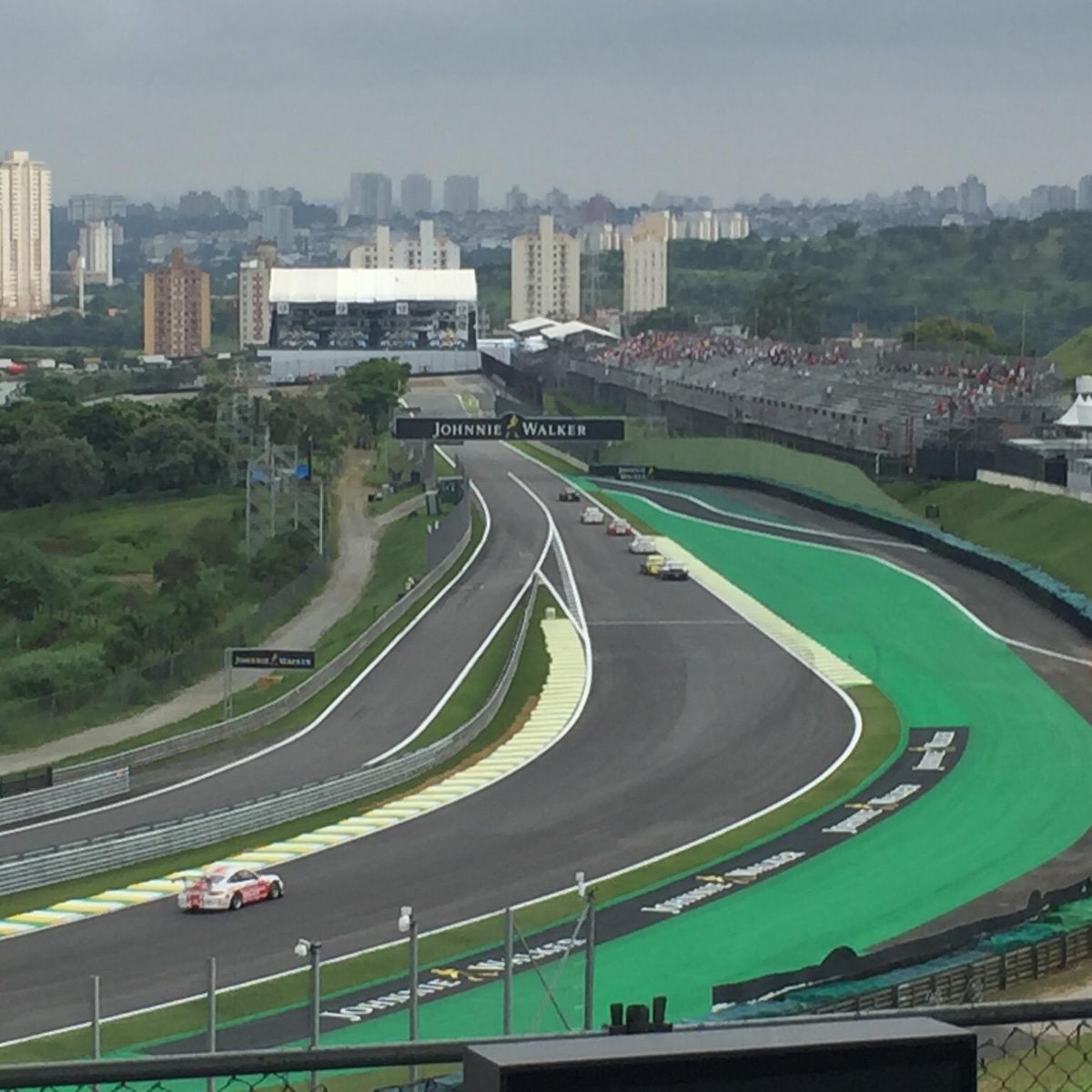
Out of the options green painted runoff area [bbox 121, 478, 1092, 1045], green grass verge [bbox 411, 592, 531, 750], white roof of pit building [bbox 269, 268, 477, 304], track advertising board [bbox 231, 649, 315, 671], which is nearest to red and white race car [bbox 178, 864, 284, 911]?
green painted runoff area [bbox 121, 478, 1092, 1045]

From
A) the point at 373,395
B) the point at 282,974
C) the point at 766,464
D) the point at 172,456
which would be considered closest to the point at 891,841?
the point at 282,974

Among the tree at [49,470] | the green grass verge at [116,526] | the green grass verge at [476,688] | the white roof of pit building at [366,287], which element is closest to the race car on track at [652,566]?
the green grass verge at [476,688]

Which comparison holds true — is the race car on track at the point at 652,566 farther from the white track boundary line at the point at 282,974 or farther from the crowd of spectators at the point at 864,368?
the crowd of spectators at the point at 864,368

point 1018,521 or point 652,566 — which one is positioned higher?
point 1018,521

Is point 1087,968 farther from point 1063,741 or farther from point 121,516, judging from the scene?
point 121,516

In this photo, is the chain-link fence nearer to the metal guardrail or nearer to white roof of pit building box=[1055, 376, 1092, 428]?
the metal guardrail

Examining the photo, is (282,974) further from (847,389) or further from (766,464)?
(847,389)
